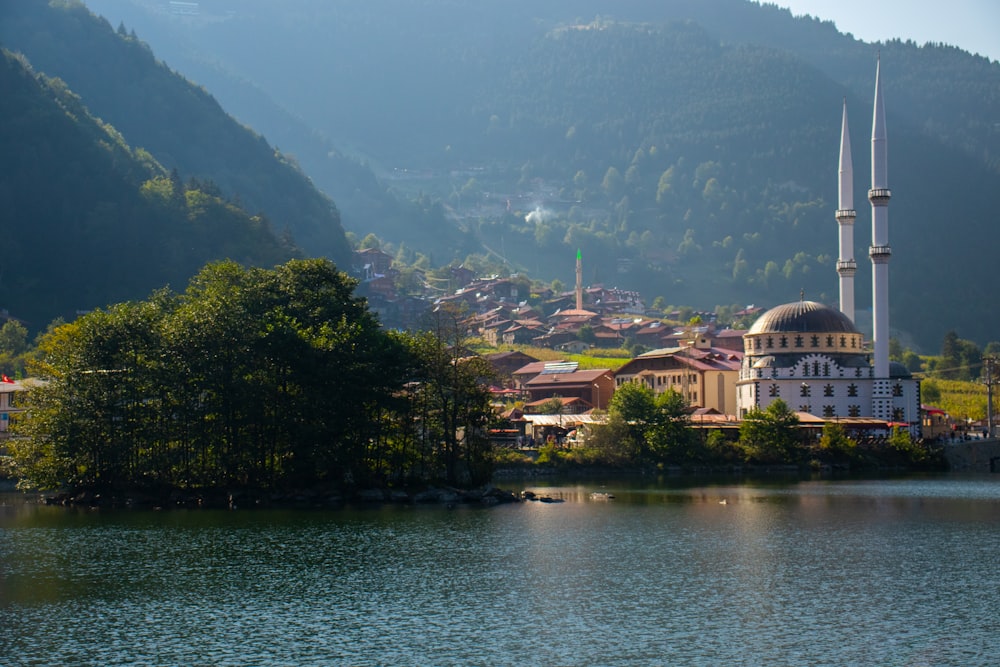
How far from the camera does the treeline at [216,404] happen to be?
68.9 metres

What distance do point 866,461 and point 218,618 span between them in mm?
78999

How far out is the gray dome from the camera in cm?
12419

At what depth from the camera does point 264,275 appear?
78188 millimetres

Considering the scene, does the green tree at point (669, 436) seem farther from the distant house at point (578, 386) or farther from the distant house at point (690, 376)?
the distant house at point (578, 386)

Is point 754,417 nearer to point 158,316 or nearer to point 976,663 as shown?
point 158,316

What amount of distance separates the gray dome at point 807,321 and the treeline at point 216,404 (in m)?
58.9

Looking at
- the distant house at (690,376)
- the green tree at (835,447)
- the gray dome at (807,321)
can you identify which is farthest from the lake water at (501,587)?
the distant house at (690,376)

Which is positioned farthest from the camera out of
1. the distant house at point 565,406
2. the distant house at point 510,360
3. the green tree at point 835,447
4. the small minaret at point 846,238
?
the distant house at point 510,360

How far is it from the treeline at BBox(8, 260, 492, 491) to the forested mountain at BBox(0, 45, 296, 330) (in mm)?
74255

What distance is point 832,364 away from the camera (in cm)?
12212

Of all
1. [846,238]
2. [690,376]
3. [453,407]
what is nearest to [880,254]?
[846,238]

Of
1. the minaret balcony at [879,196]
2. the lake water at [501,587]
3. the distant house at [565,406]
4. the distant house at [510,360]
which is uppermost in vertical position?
the minaret balcony at [879,196]

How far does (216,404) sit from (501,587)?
31952 millimetres

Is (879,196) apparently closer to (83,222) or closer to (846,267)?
(846,267)
